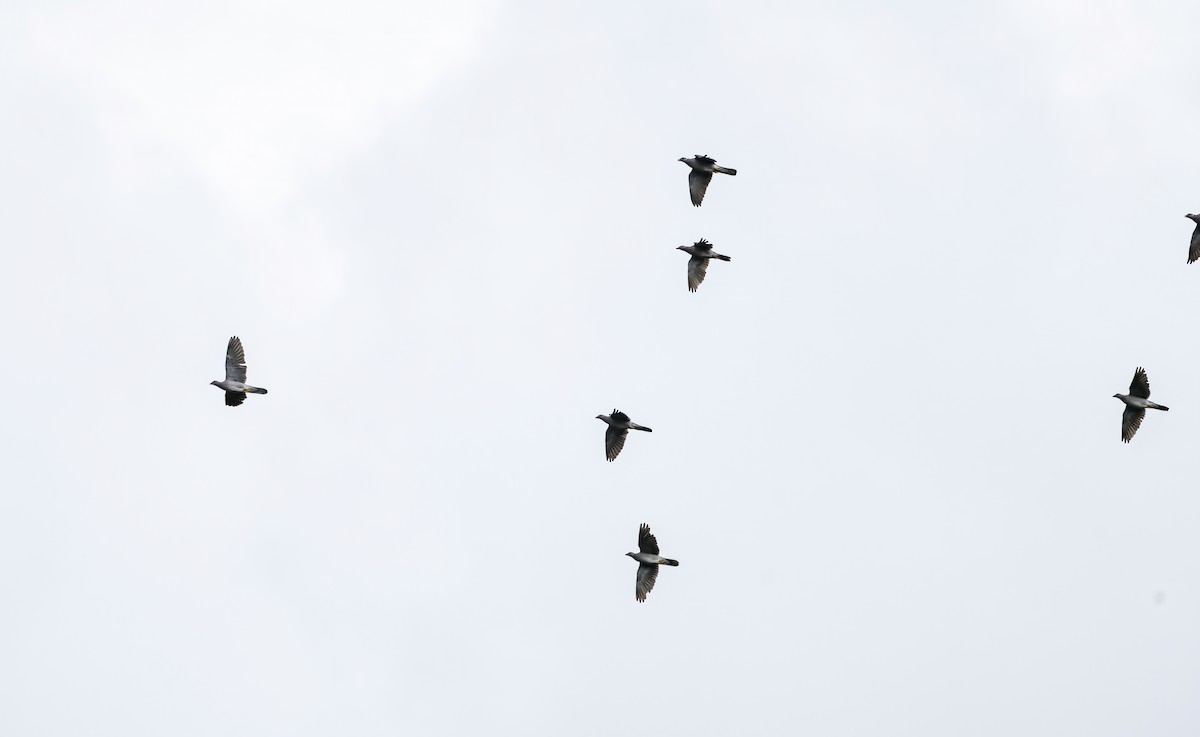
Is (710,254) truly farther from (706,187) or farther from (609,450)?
(609,450)

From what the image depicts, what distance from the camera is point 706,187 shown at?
63.6m

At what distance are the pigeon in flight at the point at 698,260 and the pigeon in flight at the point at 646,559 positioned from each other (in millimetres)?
10467

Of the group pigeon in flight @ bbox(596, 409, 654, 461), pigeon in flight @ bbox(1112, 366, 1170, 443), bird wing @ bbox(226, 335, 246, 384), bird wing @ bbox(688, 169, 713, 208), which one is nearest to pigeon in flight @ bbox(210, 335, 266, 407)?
bird wing @ bbox(226, 335, 246, 384)

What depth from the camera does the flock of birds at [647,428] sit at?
206ft

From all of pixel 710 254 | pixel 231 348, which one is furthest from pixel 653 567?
pixel 231 348

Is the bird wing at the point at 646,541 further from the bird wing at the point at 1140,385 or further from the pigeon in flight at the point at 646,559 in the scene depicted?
the bird wing at the point at 1140,385

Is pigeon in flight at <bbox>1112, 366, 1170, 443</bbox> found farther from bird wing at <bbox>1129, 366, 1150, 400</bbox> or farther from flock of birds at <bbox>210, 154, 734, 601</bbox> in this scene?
flock of birds at <bbox>210, 154, 734, 601</bbox>

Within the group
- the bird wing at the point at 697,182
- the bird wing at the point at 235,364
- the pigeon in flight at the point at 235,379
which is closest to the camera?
the pigeon in flight at the point at 235,379

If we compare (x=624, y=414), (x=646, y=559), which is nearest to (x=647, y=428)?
(x=624, y=414)

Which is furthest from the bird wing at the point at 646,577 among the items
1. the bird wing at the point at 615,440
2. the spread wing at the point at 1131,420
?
the spread wing at the point at 1131,420

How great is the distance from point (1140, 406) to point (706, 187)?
20.1m

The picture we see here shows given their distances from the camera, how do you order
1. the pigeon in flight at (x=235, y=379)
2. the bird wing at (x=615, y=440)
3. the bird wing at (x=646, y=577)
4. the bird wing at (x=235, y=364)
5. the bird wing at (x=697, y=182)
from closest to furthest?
the pigeon in flight at (x=235, y=379) → the bird wing at (x=235, y=364) → the bird wing at (x=697, y=182) → the bird wing at (x=615, y=440) → the bird wing at (x=646, y=577)

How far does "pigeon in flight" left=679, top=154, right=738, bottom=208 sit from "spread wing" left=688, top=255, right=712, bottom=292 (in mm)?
3568

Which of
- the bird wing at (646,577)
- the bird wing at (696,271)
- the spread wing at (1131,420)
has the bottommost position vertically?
the bird wing at (646,577)
